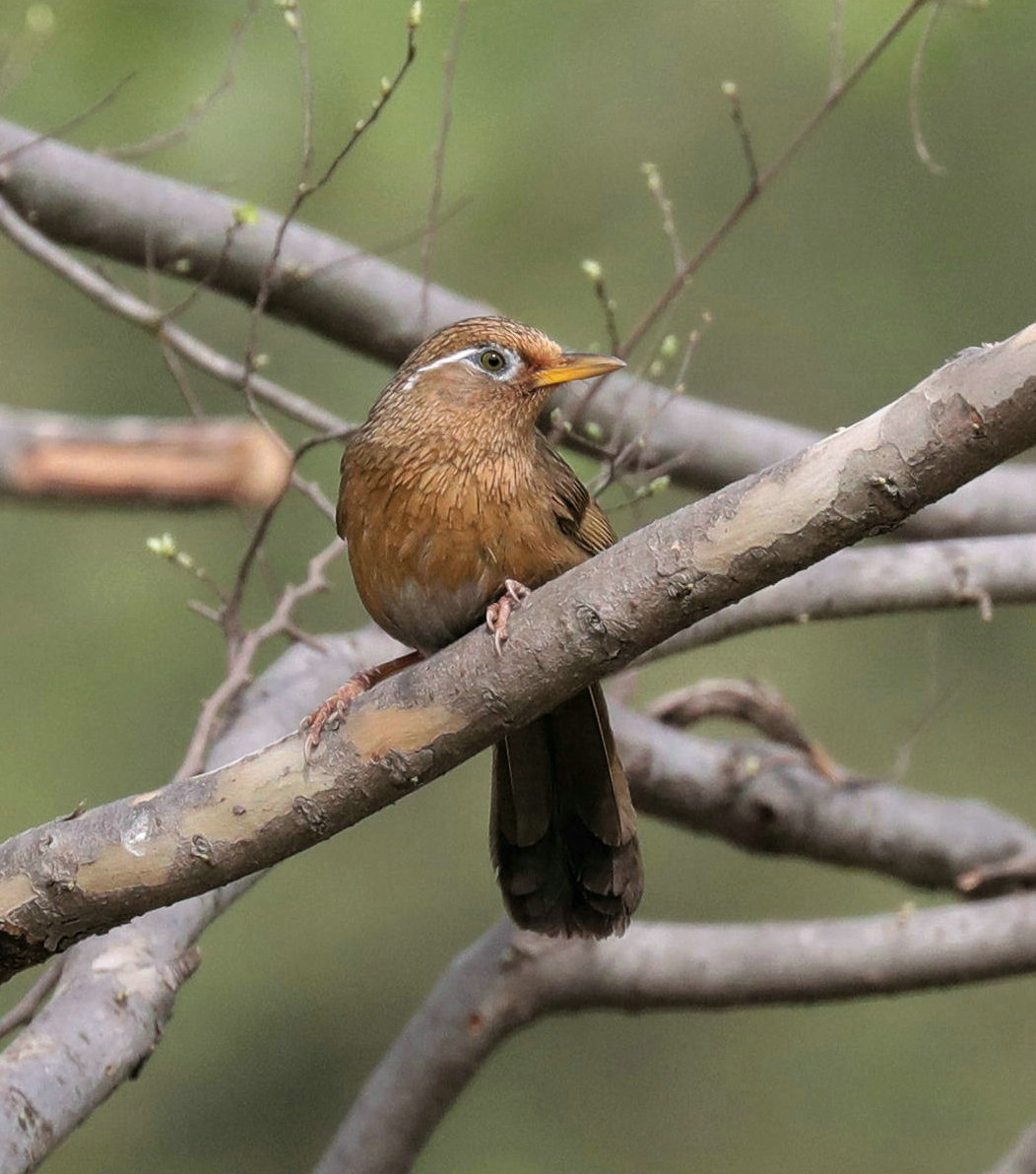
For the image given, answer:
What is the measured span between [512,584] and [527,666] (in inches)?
21.6

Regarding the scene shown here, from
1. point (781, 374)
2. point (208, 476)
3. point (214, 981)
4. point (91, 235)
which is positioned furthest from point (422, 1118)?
point (781, 374)

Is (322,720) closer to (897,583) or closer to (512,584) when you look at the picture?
(512,584)

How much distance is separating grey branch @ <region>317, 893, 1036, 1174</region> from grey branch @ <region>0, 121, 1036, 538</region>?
122 cm

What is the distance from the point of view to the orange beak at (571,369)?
364 cm

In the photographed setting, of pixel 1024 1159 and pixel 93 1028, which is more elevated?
pixel 1024 1159

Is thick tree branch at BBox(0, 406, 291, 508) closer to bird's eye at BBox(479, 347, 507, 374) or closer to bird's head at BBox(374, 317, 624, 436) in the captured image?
bird's head at BBox(374, 317, 624, 436)

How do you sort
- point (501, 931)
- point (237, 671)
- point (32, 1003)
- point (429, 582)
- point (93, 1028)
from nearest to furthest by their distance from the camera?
point (93, 1028), point (429, 582), point (32, 1003), point (237, 671), point (501, 931)

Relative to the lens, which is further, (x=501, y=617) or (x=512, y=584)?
(x=512, y=584)

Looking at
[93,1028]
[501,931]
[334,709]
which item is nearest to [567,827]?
[334,709]

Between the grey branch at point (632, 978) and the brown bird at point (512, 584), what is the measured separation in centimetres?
121

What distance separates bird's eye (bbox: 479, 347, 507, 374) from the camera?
3.78 metres

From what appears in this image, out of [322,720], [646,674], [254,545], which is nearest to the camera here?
[322,720]

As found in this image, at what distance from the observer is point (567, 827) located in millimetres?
3447

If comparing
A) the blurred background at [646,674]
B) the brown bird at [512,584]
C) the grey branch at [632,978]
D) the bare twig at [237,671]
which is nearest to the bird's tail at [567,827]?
the brown bird at [512,584]
